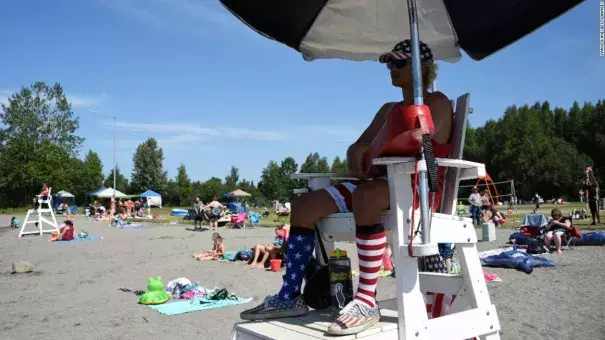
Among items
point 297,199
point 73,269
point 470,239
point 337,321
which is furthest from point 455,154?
point 73,269

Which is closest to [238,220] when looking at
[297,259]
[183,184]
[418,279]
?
[297,259]

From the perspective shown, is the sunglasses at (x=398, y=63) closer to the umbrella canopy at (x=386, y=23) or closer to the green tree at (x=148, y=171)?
the umbrella canopy at (x=386, y=23)

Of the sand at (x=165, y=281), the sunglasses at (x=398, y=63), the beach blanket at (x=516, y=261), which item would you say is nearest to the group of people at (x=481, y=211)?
the sand at (x=165, y=281)

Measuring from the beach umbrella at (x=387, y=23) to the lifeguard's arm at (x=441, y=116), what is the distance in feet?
1.84

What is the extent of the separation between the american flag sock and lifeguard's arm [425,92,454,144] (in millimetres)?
975

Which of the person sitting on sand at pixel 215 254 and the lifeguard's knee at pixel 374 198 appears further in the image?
the person sitting on sand at pixel 215 254

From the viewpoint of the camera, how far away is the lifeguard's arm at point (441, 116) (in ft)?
9.05

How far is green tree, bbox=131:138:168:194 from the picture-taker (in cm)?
8869

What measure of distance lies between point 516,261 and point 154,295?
22.1ft

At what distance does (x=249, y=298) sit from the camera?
711 cm

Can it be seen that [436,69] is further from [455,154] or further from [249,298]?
[249,298]

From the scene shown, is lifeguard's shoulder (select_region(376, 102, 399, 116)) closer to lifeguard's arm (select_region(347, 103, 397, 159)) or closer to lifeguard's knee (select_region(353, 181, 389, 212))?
lifeguard's arm (select_region(347, 103, 397, 159))

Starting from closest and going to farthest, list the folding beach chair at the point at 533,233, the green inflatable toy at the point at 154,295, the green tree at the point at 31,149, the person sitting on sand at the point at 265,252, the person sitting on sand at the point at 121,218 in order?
the green inflatable toy at the point at 154,295
the person sitting on sand at the point at 265,252
the folding beach chair at the point at 533,233
the person sitting on sand at the point at 121,218
the green tree at the point at 31,149

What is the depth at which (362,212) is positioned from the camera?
8.48 ft
